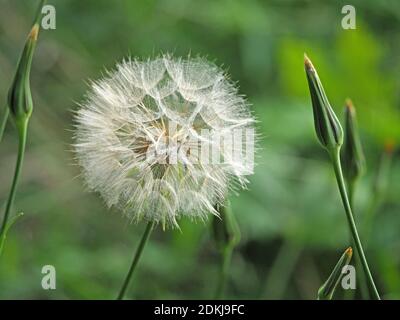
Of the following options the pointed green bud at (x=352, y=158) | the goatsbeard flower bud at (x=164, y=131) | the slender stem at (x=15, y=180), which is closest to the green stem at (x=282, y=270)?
the pointed green bud at (x=352, y=158)

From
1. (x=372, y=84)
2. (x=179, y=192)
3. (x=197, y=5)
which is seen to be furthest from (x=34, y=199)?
(x=179, y=192)

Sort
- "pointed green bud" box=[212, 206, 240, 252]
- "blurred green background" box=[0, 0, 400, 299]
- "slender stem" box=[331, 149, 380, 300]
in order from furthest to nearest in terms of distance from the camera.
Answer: "blurred green background" box=[0, 0, 400, 299] < "pointed green bud" box=[212, 206, 240, 252] < "slender stem" box=[331, 149, 380, 300]

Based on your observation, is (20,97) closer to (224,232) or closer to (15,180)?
(15,180)

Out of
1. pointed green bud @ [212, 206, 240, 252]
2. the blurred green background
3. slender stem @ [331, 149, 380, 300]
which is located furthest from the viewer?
the blurred green background

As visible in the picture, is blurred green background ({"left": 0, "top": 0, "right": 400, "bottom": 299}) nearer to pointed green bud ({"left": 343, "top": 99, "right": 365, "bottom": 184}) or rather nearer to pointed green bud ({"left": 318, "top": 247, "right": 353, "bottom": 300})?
pointed green bud ({"left": 343, "top": 99, "right": 365, "bottom": 184})

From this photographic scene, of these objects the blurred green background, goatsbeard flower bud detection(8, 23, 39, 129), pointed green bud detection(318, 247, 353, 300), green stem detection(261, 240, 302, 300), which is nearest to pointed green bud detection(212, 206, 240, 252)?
pointed green bud detection(318, 247, 353, 300)

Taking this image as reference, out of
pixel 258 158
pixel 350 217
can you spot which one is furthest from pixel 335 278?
pixel 258 158
